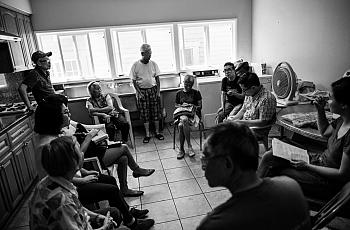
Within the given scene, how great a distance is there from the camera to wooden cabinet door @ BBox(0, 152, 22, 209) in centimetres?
218

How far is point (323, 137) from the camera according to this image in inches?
66.6

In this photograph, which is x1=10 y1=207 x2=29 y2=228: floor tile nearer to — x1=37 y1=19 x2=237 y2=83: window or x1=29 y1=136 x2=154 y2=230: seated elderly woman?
x1=29 y1=136 x2=154 y2=230: seated elderly woman

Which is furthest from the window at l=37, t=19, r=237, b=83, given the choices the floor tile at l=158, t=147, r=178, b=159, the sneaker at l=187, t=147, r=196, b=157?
the sneaker at l=187, t=147, r=196, b=157

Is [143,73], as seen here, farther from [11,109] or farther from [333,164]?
[333,164]

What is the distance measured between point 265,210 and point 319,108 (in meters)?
1.30

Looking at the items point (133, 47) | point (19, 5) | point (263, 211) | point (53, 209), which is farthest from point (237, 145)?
point (133, 47)

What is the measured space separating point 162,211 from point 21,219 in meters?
1.32

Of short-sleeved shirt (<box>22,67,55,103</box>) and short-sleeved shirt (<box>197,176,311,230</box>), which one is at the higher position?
short-sleeved shirt (<box>22,67,55,103</box>)

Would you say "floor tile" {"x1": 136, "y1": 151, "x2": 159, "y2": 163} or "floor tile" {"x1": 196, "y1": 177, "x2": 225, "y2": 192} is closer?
"floor tile" {"x1": 196, "y1": 177, "x2": 225, "y2": 192}

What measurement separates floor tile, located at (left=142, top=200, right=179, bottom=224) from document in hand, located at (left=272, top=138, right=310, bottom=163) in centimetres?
101

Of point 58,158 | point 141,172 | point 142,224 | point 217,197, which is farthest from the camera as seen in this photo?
point 141,172

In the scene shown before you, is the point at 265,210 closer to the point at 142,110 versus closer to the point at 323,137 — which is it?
the point at 323,137

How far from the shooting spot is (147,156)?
3.42 m

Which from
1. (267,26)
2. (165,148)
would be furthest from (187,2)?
(165,148)
